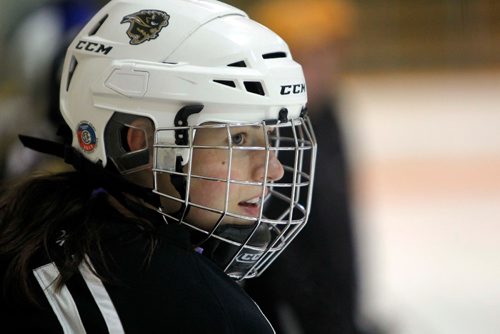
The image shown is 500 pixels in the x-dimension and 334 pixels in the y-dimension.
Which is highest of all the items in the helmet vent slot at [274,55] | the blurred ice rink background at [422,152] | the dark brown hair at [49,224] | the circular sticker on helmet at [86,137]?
the helmet vent slot at [274,55]

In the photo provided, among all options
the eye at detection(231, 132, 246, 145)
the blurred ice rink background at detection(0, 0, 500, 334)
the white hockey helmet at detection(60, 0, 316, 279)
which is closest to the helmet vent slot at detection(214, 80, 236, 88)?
the white hockey helmet at detection(60, 0, 316, 279)

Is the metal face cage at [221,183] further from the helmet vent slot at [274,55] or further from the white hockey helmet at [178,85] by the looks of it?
the helmet vent slot at [274,55]

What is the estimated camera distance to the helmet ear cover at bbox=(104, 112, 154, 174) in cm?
147

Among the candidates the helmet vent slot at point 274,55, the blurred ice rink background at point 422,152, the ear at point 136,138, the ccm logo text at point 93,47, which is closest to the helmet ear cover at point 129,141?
the ear at point 136,138

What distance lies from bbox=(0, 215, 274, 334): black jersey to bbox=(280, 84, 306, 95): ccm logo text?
34cm

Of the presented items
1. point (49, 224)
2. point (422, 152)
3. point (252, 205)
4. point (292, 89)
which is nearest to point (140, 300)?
point (49, 224)

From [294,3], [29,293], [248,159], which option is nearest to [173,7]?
[248,159]

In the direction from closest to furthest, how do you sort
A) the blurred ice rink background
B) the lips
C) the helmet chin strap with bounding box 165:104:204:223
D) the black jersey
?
the black jersey → the helmet chin strap with bounding box 165:104:204:223 → the lips → the blurred ice rink background

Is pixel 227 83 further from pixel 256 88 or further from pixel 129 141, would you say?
pixel 129 141

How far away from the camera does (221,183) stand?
1481 mm

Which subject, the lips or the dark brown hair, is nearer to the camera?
the dark brown hair

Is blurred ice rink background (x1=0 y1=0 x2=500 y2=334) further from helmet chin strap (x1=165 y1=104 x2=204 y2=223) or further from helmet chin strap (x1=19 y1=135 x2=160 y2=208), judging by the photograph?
helmet chin strap (x1=165 y1=104 x2=204 y2=223)

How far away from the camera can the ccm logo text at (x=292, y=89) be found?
1503mm

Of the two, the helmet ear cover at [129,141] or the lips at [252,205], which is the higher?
the helmet ear cover at [129,141]
